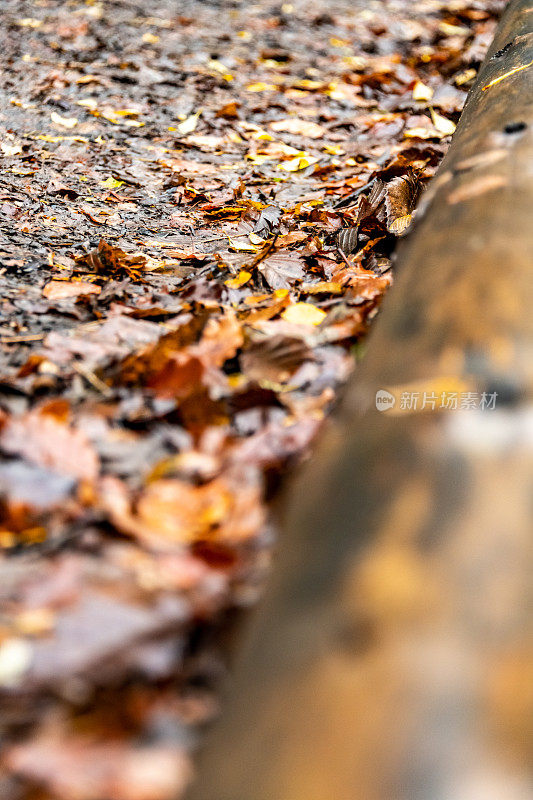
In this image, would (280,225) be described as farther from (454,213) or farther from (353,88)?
(353,88)

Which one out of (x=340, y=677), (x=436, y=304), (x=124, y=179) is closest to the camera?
(x=340, y=677)

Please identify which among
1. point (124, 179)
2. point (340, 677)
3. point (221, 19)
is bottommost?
point (340, 677)

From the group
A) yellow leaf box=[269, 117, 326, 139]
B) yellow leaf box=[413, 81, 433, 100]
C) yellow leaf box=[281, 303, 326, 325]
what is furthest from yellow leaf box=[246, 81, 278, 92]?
yellow leaf box=[281, 303, 326, 325]

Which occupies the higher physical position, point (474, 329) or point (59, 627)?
point (474, 329)

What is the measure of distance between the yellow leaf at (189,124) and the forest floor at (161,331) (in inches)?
0.8

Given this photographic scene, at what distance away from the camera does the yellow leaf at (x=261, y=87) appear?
3.35m

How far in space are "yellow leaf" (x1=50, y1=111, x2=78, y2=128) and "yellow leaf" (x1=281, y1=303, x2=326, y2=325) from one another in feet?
6.28

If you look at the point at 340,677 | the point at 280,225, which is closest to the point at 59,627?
the point at 340,677

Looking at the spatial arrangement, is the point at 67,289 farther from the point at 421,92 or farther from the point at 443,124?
the point at 421,92

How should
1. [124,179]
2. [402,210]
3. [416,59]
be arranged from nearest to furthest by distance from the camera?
[402,210] < [124,179] < [416,59]

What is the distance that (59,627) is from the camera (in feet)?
2.85

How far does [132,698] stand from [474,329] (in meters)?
0.67

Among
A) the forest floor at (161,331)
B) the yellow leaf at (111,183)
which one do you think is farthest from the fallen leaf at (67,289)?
the yellow leaf at (111,183)

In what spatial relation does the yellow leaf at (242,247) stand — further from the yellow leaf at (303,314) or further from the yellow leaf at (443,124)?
the yellow leaf at (443,124)
